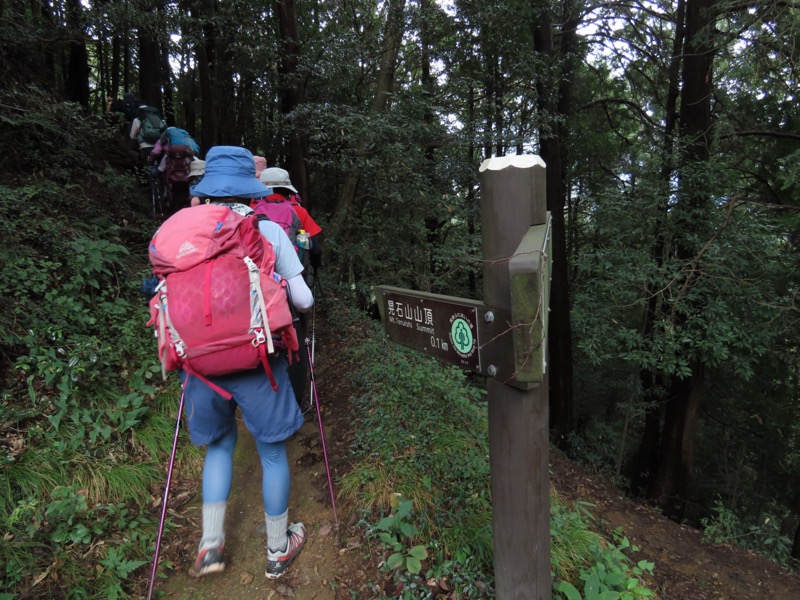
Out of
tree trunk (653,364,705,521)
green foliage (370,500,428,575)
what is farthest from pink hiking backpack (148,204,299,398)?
tree trunk (653,364,705,521)

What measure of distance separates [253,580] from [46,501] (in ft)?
4.34

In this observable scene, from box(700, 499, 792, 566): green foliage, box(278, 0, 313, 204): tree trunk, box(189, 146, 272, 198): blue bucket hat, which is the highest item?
box(278, 0, 313, 204): tree trunk

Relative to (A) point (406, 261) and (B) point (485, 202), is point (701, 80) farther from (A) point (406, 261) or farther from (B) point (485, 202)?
(B) point (485, 202)

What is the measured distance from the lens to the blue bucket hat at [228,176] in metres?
2.31

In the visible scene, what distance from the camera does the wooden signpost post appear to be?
1291 millimetres

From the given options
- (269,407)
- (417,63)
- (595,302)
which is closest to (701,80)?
(595,302)

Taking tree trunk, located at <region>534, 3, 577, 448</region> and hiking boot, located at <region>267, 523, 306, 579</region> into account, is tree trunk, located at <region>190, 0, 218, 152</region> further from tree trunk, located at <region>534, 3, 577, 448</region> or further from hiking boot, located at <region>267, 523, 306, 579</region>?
hiking boot, located at <region>267, 523, 306, 579</region>

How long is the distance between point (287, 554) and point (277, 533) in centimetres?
17

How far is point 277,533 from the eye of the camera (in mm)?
2410

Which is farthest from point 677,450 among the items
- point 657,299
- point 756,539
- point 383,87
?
point 383,87

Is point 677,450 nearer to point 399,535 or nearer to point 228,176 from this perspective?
point 399,535

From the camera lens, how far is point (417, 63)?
8.74 m

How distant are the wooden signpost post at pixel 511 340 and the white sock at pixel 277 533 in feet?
3.88

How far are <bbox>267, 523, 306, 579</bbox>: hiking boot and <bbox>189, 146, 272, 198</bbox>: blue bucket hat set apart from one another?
1.95 m
